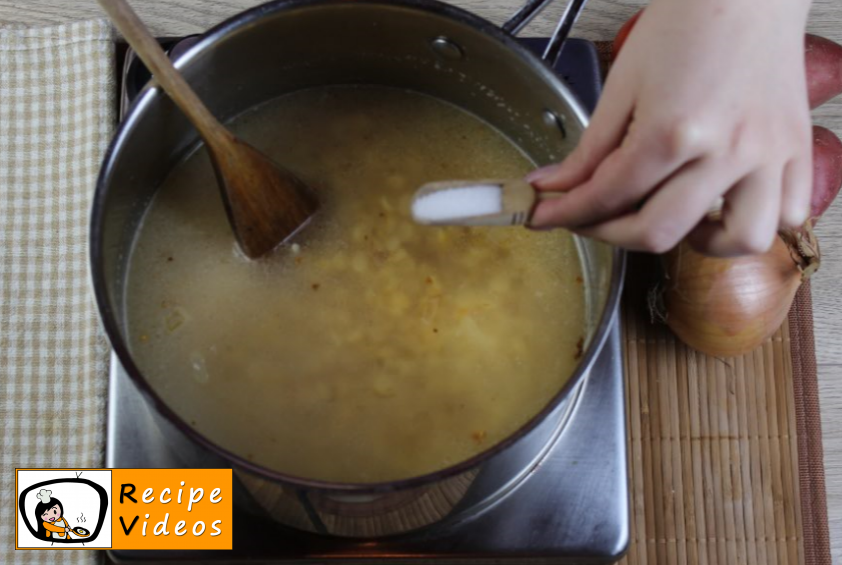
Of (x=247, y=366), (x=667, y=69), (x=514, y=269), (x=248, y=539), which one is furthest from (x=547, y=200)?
(x=248, y=539)

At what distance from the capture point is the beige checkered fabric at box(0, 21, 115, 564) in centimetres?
94

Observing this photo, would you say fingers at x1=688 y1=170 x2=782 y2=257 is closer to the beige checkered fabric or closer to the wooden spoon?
the wooden spoon

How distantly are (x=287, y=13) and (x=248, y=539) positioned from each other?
583 mm

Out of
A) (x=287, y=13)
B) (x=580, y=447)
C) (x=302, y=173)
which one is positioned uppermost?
(x=287, y=13)

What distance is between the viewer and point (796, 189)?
589 mm

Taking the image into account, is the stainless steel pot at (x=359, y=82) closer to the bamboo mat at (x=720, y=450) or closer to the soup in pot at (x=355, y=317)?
the soup in pot at (x=355, y=317)

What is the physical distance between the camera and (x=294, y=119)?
0.99 metres

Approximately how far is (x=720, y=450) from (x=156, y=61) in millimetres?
799

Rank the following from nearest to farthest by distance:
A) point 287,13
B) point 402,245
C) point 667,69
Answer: point 667,69 → point 287,13 → point 402,245

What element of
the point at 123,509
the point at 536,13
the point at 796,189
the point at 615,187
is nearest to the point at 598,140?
the point at 615,187

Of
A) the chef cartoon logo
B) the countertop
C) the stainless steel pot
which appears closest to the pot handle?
the stainless steel pot

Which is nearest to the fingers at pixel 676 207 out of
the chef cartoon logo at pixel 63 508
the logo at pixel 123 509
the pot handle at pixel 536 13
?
the pot handle at pixel 536 13

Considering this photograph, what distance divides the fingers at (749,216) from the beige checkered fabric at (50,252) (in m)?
0.73

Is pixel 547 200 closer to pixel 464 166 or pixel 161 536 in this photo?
pixel 464 166
